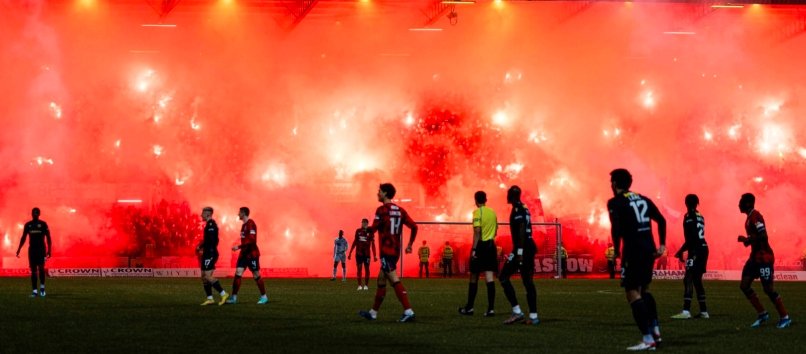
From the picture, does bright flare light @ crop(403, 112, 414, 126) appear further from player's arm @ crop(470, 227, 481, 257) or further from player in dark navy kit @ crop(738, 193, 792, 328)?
player in dark navy kit @ crop(738, 193, 792, 328)

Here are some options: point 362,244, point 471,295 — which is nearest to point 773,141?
Result: point 362,244

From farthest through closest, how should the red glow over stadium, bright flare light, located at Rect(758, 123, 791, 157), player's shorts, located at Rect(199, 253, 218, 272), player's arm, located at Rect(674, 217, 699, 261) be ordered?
bright flare light, located at Rect(758, 123, 791, 157) < the red glow over stadium < player's shorts, located at Rect(199, 253, 218, 272) < player's arm, located at Rect(674, 217, 699, 261)

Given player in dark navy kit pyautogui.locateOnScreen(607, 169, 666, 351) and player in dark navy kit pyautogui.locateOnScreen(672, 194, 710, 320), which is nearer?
player in dark navy kit pyautogui.locateOnScreen(607, 169, 666, 351)

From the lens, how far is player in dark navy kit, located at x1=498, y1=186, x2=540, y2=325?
14977 millimetres

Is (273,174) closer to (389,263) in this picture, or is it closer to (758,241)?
(389,263)

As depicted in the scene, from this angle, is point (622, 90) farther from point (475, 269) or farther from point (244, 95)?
point (475, 269)

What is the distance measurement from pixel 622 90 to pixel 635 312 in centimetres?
4767

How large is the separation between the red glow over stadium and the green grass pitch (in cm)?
3041

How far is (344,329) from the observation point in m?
13.7

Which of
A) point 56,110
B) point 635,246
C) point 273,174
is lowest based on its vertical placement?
point 635,246

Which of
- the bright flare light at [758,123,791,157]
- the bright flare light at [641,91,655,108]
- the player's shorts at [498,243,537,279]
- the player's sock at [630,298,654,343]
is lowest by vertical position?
the player's sock at [630,298,654,343]

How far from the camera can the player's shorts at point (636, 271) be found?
10.9 meters

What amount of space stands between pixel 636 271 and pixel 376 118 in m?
46.8

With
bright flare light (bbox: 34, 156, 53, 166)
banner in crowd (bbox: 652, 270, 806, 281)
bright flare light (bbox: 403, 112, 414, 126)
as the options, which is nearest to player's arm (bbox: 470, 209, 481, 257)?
banner in crowd (bbox: 652, 270, 806, 281)
